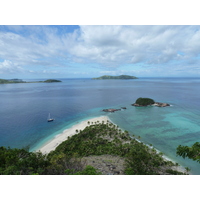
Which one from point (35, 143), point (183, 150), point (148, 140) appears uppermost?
point (183, 150)

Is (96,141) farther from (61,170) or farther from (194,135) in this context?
(194,135)

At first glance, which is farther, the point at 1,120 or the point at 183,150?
the point at 1,120

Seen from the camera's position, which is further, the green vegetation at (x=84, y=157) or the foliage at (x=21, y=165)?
the green vegetation at (x=84, y=157)

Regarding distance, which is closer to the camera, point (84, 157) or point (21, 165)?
point (21, 165)

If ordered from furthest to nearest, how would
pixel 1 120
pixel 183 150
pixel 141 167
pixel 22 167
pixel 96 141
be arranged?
pixel 1 120
pixel 96 141
pixel 141 167
pixel 22 167
pixel 183 150

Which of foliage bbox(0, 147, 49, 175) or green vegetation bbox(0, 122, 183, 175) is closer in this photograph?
foliage bbox(0, 147, 49, 175)

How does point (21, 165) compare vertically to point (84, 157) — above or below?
above

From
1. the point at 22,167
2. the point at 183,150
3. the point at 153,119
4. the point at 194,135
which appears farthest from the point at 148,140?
the point at 22,167

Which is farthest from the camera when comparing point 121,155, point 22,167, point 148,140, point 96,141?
point 148,140
